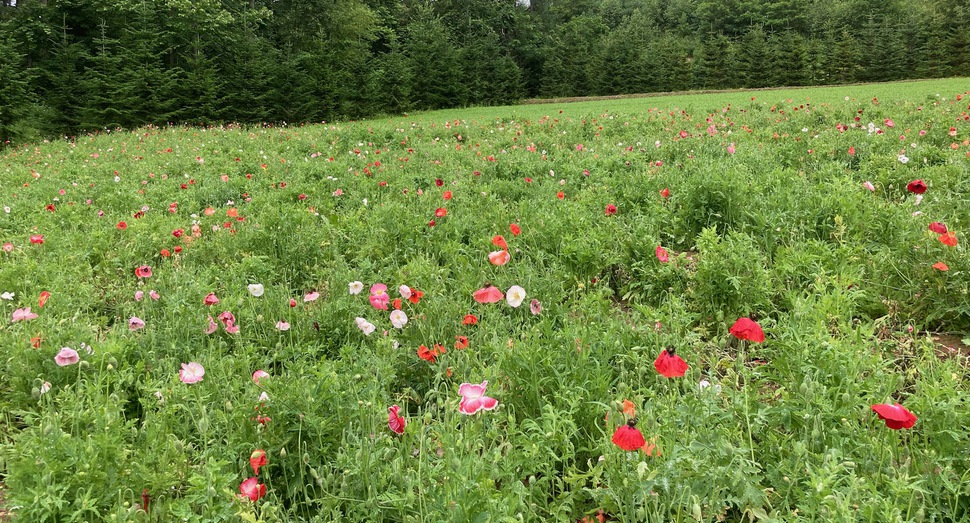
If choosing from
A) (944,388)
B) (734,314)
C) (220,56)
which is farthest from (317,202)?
(220,56)

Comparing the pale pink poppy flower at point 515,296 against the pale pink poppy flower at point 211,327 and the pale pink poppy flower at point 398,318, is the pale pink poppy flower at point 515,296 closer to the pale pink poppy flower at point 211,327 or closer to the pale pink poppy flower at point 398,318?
the pale pink poppy flower at point 398,318

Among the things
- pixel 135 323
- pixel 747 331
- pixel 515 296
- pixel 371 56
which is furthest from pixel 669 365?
pixel 371 56

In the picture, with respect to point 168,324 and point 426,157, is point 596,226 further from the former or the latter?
point 426,157

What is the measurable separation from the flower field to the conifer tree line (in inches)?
761

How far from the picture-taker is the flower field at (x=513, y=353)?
1566 millimetres

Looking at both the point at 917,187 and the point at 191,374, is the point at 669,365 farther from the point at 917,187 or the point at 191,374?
the point at 917,187

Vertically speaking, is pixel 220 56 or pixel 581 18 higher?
pixel 581 18

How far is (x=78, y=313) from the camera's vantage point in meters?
2.86

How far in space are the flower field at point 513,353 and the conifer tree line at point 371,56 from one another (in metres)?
19.3

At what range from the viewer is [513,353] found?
88.8 inches

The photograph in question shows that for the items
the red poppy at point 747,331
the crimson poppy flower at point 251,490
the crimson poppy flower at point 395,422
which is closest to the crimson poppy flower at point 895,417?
the red poppy at point 747,331

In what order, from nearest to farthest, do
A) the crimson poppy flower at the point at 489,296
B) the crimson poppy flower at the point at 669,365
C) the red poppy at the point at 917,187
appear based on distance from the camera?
the crimson poppy flower at the point at 669,365, the crimson poppy flower at the point at 489,296, the red poppy at the point at 917,187

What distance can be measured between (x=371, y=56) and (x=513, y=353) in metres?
31.4

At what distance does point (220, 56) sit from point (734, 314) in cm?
2767
